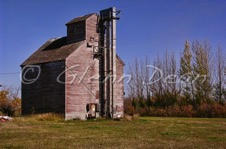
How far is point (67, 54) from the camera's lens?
32625 mm

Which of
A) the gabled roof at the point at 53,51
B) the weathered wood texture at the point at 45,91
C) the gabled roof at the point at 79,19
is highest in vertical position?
the gabled roof at the point at 79,19

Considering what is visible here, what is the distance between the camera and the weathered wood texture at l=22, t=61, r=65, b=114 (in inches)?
1264

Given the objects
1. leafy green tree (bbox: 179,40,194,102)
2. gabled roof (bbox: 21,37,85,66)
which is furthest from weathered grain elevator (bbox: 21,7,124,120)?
leafy green tree (bbox: 179,40,194,102)

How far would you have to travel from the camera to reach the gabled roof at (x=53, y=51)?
109 feet

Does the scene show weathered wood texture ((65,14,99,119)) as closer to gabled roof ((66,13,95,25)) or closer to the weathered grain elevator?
the weathered grain elevator

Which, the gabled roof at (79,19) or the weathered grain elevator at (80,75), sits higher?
the gabled roof at (79,19)

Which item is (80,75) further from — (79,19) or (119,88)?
(79,19)

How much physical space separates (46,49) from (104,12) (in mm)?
7768

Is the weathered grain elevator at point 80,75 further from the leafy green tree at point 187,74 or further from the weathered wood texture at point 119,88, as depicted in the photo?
the leafy green tree at point 187,74

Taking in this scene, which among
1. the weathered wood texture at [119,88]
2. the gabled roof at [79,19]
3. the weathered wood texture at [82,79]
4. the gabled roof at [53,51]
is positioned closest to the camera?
the weathered wood texture at [82,79]

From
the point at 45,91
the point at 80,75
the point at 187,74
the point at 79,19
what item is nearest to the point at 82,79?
the point at 80,75

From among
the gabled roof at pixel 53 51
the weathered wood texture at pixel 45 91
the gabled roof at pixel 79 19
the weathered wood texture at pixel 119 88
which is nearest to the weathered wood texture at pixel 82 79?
the gabled roof at pixel 79 19

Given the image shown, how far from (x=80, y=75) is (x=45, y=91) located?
3.85 m

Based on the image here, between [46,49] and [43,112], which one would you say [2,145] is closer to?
[43,112]
